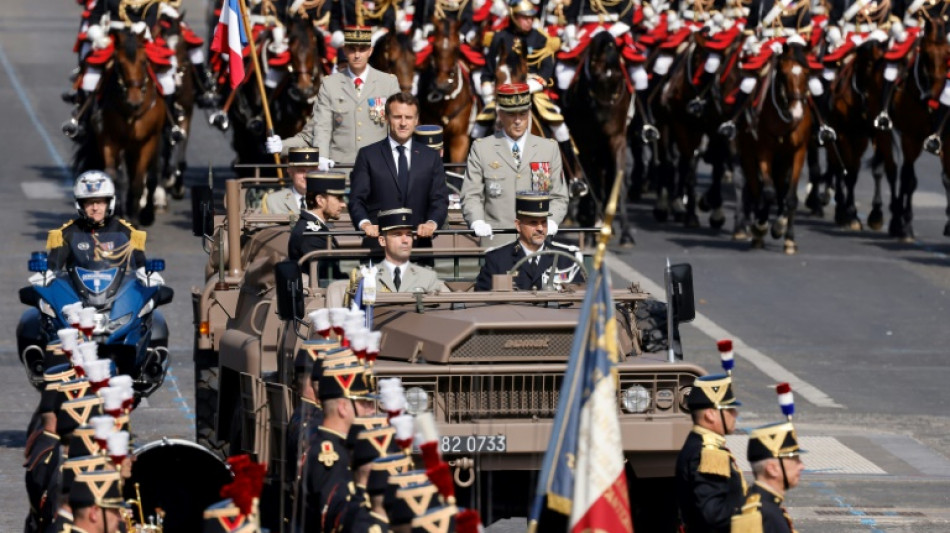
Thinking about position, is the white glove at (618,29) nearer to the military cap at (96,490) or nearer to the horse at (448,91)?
the horse at (448,91)

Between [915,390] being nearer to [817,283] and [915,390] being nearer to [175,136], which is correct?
[817,283]

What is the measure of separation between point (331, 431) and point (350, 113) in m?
8.00

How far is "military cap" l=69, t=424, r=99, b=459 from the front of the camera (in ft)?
35.9

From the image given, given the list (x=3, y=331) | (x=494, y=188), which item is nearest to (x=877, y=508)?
(x=494, y=188)

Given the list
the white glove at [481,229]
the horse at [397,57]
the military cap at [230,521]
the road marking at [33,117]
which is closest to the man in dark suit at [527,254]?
the white glove at [481,229]

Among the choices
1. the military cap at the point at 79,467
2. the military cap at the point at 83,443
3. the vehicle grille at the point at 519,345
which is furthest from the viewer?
the vehicle grille at the point at 519,345

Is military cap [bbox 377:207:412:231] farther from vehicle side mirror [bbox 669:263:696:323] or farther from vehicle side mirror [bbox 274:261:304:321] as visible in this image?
vehicle side mirror [bbox 669:263:696:323]

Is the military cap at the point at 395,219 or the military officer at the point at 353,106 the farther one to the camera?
the military officer at the point at 353,106

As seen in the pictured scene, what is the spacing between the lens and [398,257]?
570 inches

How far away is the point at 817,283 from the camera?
91.9 ft

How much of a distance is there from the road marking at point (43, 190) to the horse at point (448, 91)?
6.48 meters

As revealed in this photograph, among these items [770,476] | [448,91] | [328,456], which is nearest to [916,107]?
[448,91]

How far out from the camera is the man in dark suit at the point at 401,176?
16.3 metres

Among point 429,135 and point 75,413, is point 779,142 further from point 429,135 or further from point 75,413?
point 75,413
